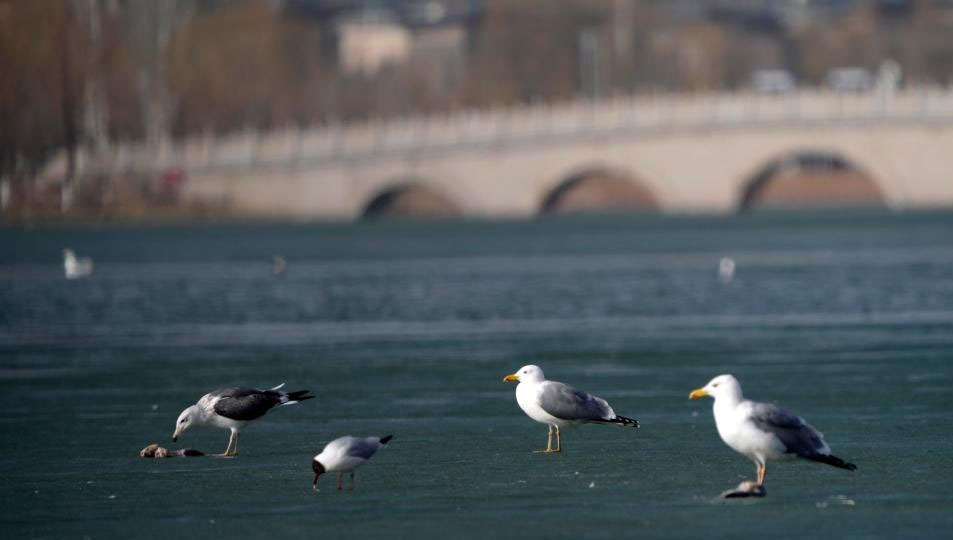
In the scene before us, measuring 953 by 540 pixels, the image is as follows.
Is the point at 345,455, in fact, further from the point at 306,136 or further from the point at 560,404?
the point at 306,136

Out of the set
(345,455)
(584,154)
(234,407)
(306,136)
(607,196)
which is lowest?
(345,455)

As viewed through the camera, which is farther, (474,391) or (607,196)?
(607,196)

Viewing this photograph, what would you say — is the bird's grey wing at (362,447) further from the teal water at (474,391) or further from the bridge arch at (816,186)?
the bridge arch at (816,186)

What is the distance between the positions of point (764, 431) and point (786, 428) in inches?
5.6

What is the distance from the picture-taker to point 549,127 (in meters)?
72.5

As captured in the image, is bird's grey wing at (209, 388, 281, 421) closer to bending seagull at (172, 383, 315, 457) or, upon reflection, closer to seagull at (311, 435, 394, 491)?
bending seagull at (172, 383, 315, 457)

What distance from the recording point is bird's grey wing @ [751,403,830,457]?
36.3 ft

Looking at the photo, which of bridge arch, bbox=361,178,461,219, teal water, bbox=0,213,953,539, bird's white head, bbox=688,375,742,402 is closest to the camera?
bird's white head, bbox=688,375,742,402

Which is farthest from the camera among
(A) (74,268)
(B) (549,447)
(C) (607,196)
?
(C) (607,196)

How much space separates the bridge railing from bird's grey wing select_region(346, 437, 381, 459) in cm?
5932

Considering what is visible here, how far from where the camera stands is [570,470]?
12672mm

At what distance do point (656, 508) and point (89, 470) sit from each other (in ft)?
12.3

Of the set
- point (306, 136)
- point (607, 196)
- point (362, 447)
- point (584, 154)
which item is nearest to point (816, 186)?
point (607, 196)

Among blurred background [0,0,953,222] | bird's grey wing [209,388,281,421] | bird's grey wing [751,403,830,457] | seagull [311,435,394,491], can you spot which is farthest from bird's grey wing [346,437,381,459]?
blurred background [0,0,953,222]
